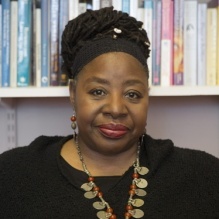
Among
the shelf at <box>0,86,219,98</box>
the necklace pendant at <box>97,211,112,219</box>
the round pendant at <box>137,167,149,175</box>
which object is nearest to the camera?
the necklace pendant at <box>97,211,112,219</box>

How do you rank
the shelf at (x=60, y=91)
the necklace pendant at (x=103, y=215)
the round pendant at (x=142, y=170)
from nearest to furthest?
the necklace pendant at (x=103, y=215), the round pendant at (x=142, y=170), the shelf at (x=60, y=91)

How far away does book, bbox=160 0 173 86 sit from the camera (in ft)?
4.06

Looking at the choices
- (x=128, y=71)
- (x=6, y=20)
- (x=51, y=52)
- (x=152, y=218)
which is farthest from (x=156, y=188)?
(x=6, y=20)

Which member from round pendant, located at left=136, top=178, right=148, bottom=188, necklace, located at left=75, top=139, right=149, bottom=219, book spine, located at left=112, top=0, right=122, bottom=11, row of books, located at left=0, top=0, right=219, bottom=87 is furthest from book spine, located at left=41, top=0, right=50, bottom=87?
round pendant, located at left=136, top=178, right=148, bottom=188

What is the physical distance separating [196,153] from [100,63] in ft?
1.29

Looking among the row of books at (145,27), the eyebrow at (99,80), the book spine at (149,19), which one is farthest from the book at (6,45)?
the book spine at (149,19)

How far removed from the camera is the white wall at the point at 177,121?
4.85 feet

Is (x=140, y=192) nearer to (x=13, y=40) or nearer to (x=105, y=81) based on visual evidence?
(x=105, y=81)

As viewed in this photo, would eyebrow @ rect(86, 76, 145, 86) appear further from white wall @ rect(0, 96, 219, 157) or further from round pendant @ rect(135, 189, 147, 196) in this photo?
white wall @ rect(0, 96, 219, 157)

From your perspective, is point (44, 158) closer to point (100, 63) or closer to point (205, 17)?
point (100, 63)

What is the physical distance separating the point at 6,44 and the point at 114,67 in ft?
1.27

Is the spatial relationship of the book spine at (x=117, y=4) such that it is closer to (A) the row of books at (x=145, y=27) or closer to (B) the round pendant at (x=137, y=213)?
(A) the row of books at (x=145, y=27)

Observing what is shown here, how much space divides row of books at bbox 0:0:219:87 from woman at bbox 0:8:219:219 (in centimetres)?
10

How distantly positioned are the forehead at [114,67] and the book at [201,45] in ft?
0.90
